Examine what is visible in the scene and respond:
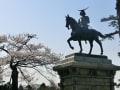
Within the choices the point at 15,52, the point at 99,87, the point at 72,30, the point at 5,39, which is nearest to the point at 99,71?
the point at 99,87

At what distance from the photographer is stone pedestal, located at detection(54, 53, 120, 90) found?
18359 mm

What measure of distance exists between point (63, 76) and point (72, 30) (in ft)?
7.24

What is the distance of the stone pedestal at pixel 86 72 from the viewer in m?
18.4

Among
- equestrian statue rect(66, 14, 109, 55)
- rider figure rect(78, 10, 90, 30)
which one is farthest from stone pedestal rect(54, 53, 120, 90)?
rider figure rect(78, 10, 90, 30)

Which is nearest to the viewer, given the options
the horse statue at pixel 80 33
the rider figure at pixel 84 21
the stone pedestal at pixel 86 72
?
the stone pedestal at pixel 86 72

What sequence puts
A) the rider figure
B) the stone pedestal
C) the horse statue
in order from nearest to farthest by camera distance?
the stone pedestal < the horse statue < the rider figure

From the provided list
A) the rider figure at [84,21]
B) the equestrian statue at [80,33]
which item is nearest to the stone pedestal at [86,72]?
the equestrian statue at [80,33]

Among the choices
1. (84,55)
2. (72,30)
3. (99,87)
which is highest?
(72,30)

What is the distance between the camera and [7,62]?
3728 cm

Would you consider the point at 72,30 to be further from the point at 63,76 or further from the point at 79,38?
the point at 63,76

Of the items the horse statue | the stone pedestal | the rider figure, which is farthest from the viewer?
the rider figure

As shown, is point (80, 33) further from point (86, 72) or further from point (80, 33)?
point (86, 72)

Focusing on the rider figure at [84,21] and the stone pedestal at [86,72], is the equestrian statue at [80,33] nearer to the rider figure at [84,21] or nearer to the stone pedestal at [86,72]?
the rider figure at [84,21]

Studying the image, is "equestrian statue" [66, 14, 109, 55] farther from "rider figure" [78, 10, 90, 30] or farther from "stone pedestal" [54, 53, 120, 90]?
"stone pedestal" [54, 53, 120, 90]
